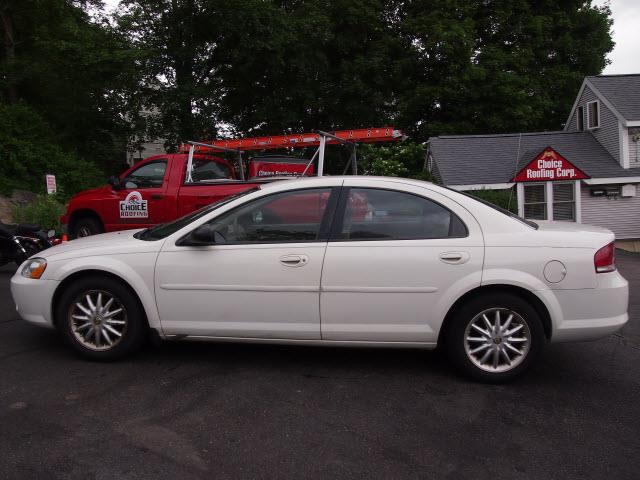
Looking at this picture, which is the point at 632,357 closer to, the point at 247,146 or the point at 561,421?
the point at 561,421

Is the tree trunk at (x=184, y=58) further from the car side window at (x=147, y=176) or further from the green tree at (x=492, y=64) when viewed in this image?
the car side window at (x=147, y=176)

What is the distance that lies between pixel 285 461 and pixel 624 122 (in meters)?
Answer: 22.0

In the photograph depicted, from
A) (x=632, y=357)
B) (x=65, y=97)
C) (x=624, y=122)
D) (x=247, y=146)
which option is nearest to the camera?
(x=632, y=357)

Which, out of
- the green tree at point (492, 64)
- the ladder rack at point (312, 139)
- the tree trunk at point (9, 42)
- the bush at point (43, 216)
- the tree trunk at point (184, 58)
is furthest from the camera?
the green tree at point (492, 64)

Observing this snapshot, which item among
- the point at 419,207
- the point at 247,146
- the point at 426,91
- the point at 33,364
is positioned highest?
the point at 426,91

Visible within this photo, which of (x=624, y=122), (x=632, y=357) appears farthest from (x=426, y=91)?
(x=632, y=357)

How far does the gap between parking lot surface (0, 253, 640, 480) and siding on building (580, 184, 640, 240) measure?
18070 millimetres

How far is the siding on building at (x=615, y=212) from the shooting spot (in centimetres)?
2173

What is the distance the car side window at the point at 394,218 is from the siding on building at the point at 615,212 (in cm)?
1927

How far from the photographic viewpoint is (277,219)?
4.61 meters

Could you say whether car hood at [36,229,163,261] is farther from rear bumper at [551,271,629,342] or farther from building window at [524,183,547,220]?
building window at [524,183,547,220]

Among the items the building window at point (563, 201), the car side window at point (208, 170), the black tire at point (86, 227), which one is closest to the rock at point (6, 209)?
the black tire at point (86, 227)

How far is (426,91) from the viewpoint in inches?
1105

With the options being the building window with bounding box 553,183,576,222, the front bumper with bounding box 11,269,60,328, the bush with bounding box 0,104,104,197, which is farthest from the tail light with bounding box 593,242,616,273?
the bush with bounding box 0,104,104,197
